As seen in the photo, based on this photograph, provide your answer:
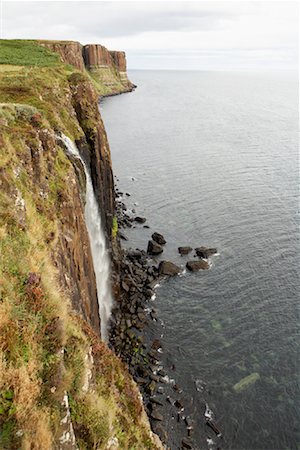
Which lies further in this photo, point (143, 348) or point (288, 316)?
point (288, 316)

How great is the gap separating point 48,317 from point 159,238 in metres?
39.1

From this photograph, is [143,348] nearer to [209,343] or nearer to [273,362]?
[209,343]

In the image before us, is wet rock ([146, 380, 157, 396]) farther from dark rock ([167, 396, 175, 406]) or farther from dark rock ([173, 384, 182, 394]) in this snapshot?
dark rock ([173, 384, 182, 394])

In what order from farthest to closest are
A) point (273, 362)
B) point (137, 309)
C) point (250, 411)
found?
point (137, 309) < point (273, 362) < point (250, 411)

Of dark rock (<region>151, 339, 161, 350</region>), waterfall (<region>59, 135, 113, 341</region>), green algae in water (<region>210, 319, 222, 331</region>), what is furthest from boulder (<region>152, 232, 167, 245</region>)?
dark rock (<region>151, 339, 161, 350</region>)

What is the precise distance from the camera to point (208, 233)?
5250 cm

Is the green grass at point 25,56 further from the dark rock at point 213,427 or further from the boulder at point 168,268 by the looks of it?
the dark rock at point 213,427

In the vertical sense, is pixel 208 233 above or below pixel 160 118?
below

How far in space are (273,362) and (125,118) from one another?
386ft

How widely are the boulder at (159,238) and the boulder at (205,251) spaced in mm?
5119

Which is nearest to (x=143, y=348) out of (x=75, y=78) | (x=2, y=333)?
(x=2, y=333)

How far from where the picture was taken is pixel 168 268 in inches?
1698

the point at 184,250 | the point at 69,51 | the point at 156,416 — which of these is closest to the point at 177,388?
the point at 156,416

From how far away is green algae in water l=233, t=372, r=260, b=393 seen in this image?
2836 centimetres
